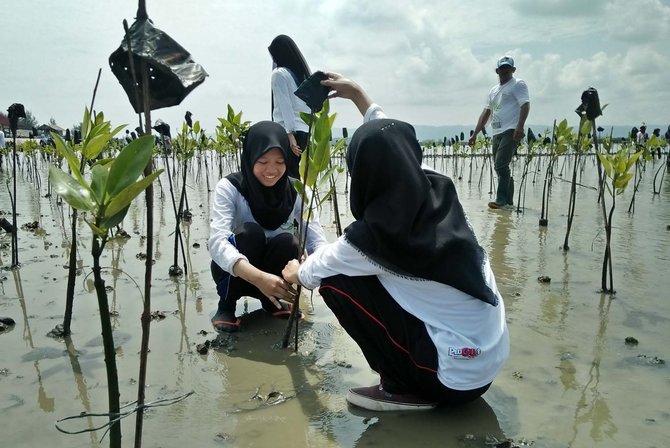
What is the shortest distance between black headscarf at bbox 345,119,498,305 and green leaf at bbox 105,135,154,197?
3.20 ft

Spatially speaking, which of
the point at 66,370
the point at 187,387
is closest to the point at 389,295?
the point at 187,387

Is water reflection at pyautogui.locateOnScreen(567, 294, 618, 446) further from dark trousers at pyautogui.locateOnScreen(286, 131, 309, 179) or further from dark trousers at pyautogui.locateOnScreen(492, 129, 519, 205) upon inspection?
dark trousers at pyautogui.locateOnScreen(492, 129, 519, 205)

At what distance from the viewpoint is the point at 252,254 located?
3.14 metres

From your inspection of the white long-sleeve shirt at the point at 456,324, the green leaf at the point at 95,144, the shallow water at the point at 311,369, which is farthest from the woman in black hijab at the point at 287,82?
the white long-sleeve shirt at the point at 456,324

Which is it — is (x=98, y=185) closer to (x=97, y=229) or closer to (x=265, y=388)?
(x=97, y=229)

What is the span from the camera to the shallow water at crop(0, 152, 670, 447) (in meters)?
2.00

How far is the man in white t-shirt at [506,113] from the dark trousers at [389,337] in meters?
5.67

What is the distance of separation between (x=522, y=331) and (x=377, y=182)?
1598 millimetres

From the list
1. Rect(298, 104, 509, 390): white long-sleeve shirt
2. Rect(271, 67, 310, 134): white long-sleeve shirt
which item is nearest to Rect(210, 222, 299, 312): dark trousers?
Rect(298, 104, 509, 390): white long-sleeve shirt

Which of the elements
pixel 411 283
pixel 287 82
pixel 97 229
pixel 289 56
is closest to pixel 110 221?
pixel 97 229

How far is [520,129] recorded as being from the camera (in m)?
7.14

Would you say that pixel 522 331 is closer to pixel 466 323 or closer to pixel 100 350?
pixel 466 323

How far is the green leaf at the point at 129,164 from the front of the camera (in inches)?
45.1

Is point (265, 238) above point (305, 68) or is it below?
below
